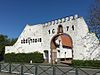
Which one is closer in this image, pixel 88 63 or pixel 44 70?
pixel 44 70

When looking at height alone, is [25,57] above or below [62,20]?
below

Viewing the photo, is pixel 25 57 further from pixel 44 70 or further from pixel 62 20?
pixel 44 70

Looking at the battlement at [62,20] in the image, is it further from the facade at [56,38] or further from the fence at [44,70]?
the fence at [44,70]

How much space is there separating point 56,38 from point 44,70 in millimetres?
28742

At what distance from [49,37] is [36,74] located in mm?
25440

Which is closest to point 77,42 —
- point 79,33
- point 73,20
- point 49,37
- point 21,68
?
point 79,33

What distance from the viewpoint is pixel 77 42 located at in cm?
3759

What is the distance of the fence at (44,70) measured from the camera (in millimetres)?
14022

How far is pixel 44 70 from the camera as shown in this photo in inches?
658

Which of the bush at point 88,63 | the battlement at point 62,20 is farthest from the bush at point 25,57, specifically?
the bush at point 88,63

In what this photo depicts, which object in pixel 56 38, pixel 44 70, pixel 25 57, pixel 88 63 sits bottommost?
pixel 44 70

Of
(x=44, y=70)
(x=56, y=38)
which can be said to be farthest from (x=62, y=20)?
(x=44, y=70)

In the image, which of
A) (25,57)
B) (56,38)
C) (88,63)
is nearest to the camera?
(88,63)

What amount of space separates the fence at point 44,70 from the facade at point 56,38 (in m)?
17.6
